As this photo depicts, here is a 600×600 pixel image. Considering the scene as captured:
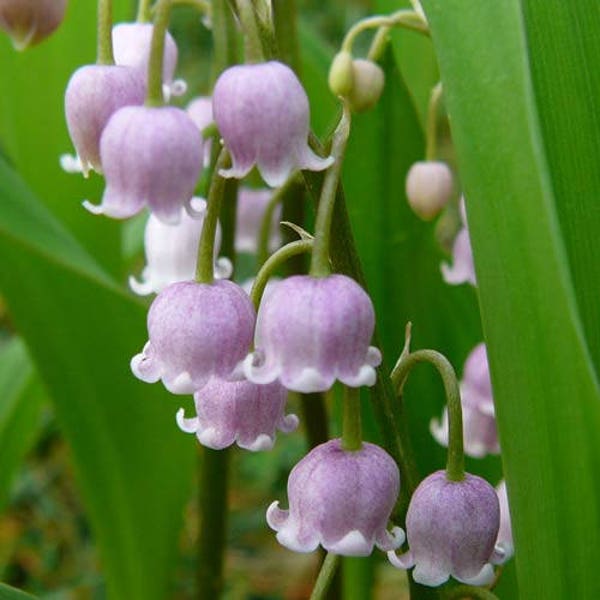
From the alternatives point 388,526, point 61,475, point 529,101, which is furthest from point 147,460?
point 61,475

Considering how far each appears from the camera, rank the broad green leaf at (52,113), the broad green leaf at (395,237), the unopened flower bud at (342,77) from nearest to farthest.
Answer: the unopened flower bud at (342,77) → the broad green leaf at (395,237) → the broad green leaf at (52,113)

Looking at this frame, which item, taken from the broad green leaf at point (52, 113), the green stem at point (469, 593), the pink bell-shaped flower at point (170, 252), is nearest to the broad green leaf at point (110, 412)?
the pink bell-shaped flower at point (170, 252)

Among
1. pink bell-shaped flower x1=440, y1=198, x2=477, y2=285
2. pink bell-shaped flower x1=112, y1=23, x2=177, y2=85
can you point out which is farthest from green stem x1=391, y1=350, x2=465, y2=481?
pink bell-shaped flower x1=440, y1=198, x2=477, y2=285

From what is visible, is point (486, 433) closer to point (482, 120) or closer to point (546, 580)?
point (546, 580)

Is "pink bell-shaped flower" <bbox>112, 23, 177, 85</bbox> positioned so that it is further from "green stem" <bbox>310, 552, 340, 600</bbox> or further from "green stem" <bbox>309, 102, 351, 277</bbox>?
"green stem" <bbox>310, 552, 340, 600</bbox>

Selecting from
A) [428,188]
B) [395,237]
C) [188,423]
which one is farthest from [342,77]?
[188,423]

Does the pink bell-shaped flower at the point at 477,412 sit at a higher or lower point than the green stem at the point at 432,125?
lower

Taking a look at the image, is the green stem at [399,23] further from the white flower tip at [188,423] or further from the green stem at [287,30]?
the white flower tip at [188,423]
